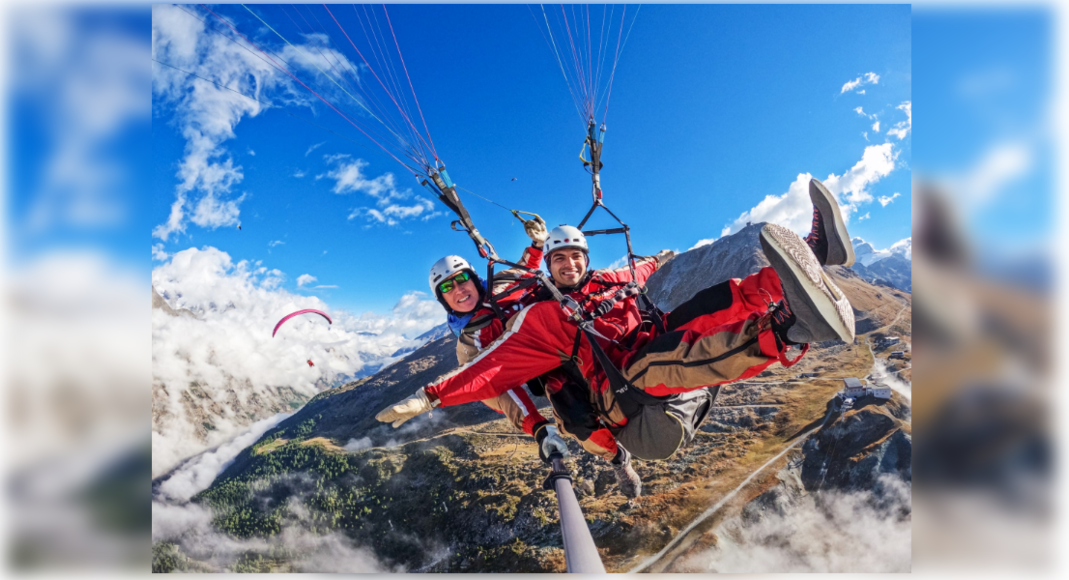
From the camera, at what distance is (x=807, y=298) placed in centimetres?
175

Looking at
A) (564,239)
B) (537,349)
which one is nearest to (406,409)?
(537,349)

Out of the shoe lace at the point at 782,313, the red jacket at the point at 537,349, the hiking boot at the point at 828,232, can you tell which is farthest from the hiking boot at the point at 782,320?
the red jacket at the point at 537,349

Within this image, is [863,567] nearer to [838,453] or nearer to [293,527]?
[838,453]

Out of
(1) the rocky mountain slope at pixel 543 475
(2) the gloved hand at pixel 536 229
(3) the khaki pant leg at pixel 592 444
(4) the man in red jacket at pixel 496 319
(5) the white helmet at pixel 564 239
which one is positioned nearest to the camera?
(5) the white helmet at pixel 564 239

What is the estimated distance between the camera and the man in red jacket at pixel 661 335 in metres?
1.83

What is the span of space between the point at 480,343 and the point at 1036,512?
325 cm

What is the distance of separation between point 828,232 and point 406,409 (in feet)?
8.77

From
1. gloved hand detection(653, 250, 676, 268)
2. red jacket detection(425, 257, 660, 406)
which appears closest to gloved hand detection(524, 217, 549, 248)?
gloved hand detection(653, 250, 676, 268)

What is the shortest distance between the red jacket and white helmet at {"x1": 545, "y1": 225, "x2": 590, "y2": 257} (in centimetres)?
47

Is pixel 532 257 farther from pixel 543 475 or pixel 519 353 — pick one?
pixel 543 475

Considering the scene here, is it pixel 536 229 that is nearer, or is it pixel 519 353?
pixel 519 353

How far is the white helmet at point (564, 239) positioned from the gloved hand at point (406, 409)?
1538 millimetres

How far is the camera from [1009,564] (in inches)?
70.9

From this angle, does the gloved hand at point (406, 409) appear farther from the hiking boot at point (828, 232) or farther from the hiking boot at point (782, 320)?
the hiking boot at point (828, 232)
